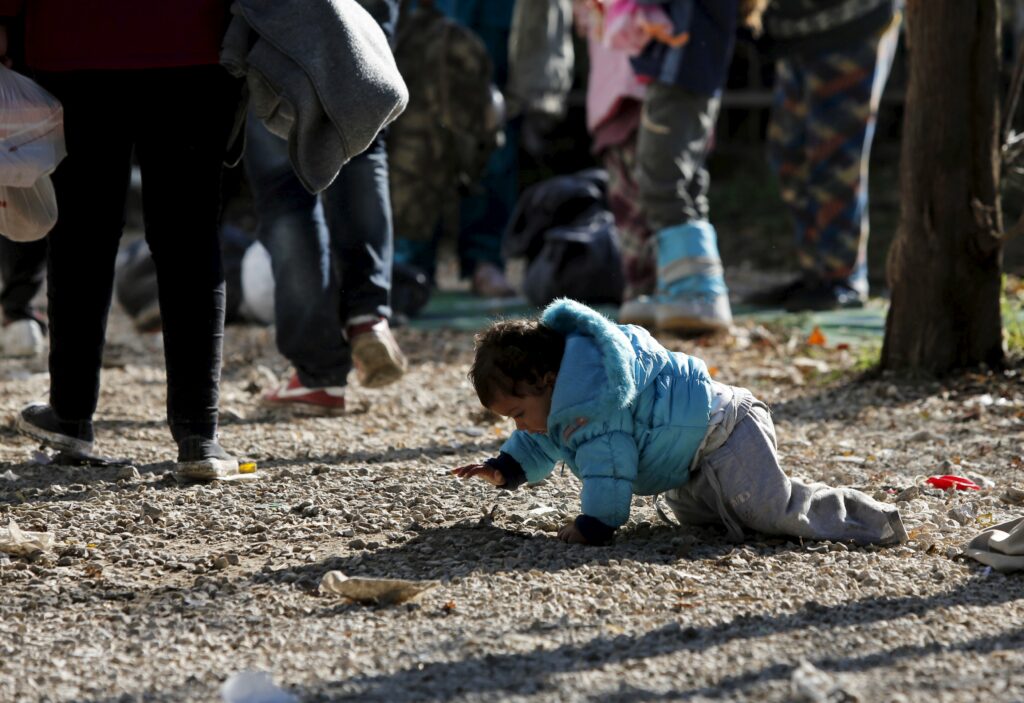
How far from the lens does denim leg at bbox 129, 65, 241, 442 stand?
333 cm

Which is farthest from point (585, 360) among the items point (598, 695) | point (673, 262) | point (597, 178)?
point (597, 178)

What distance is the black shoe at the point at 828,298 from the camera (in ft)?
23.0

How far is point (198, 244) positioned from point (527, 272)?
4.10 metres

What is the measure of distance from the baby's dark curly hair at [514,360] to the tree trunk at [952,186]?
7.91ft

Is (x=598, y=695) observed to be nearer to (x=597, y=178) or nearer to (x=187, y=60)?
(x=187, y=60)

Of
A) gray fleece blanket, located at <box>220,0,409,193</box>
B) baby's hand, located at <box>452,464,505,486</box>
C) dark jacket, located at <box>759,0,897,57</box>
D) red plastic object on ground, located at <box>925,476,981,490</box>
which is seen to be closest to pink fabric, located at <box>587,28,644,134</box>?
dark jacket, located at <box>759,0,897,57</box>

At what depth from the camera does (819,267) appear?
7.14 metres

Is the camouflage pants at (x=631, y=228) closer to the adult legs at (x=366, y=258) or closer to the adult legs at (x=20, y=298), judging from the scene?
the adult legs at (x=366, y=258)

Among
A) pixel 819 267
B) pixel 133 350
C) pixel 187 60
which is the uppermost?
pixel 187 60

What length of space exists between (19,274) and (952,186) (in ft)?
11.7

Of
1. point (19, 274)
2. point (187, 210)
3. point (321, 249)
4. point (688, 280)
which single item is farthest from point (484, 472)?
point (19, 274)

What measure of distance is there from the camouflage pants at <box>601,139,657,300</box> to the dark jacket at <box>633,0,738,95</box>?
2.43 feet

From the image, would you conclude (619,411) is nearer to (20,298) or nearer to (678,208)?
(678,208)

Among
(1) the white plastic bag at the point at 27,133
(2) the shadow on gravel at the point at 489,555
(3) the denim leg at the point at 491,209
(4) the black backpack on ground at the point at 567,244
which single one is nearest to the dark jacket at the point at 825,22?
(4) the black backpack on ground at the point at 567,244
